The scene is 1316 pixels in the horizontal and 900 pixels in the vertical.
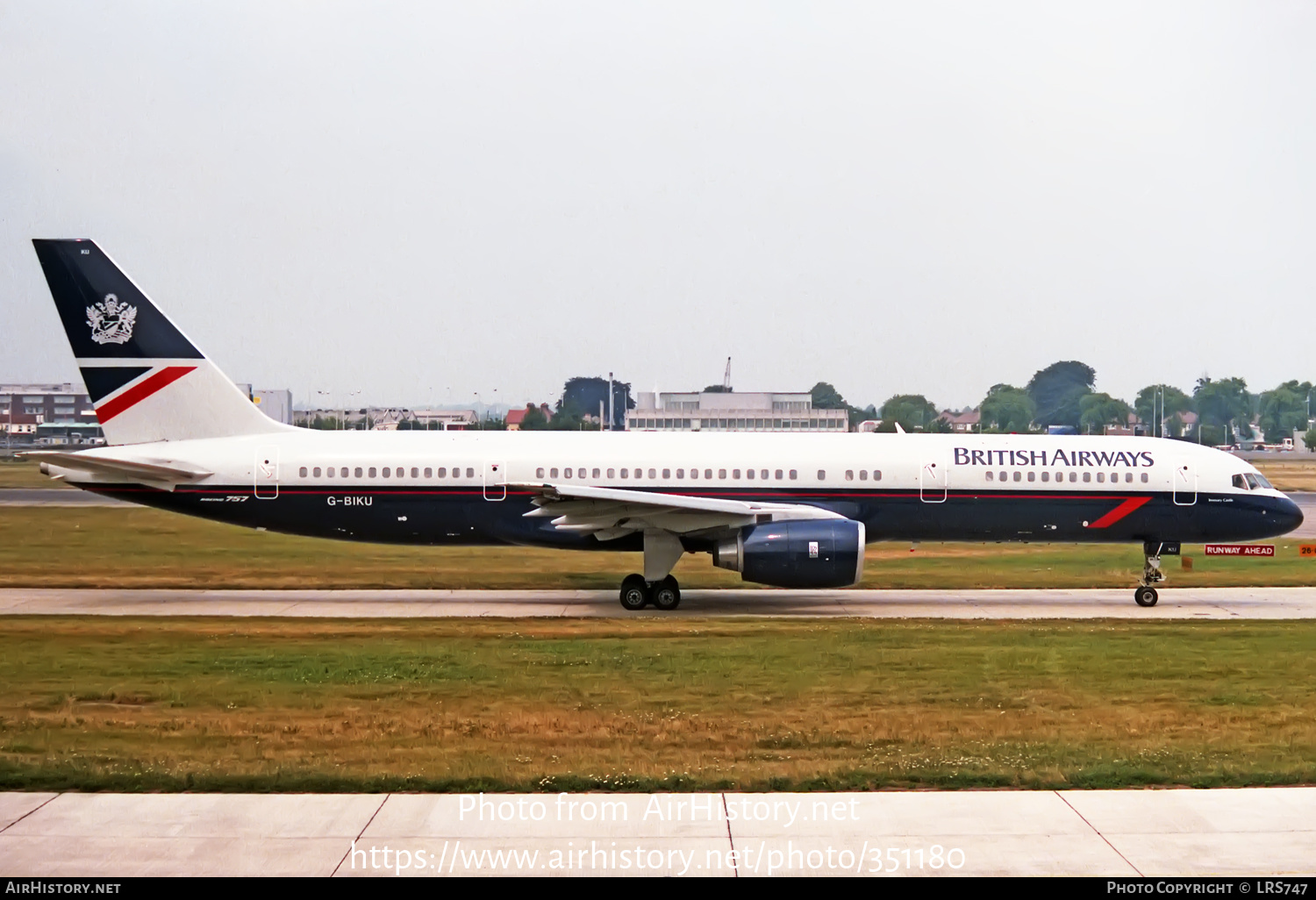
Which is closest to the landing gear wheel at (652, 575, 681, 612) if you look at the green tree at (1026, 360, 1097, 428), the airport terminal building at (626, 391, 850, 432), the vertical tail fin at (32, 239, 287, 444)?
the vertical tail fin at (32, 239, 287, 444)

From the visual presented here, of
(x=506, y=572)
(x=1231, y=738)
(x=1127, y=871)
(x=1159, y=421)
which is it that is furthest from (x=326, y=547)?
(x=1159, y=421)

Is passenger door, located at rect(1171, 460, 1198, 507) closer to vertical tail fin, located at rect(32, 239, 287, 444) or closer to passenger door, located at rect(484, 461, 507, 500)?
passenger door, located at rect(484, 461, 507, 500)

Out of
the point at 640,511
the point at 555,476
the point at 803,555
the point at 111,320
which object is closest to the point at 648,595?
the point at 640,511

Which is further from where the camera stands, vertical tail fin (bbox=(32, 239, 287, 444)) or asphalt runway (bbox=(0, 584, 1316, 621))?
vertical tail fin (bbox=(32, 239, 287, 444))

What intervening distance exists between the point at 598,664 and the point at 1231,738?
7.49 meters

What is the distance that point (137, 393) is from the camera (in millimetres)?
25219

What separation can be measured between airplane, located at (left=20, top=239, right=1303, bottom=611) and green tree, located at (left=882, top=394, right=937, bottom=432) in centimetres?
6795

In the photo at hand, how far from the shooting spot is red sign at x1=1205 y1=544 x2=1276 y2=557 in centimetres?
3105

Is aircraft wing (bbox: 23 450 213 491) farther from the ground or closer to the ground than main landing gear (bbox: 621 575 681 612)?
farther from the ground

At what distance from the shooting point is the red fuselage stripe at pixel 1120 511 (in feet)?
82.8

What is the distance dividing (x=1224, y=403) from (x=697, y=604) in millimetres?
110252

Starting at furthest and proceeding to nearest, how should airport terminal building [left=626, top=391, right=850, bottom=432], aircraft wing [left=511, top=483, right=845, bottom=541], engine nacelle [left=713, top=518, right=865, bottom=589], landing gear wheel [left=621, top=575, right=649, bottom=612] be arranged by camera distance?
airport terminal building [left=626, top=391, right=850, bottom=432]
landing gear wheel [left=621, top=575, right=649, bottom=612]
aircraft wing [left=511, top=483, right=845, bottom=541]
engine nacelle [left=713, top=518, right=865, bottom=589]

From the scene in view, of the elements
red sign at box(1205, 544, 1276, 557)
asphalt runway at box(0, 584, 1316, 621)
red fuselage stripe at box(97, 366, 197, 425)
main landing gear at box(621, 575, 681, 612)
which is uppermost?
red fuselage stripe at box(97, 366, 197, 425)

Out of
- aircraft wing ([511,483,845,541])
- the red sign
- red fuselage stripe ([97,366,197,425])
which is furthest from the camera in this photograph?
the red sign
